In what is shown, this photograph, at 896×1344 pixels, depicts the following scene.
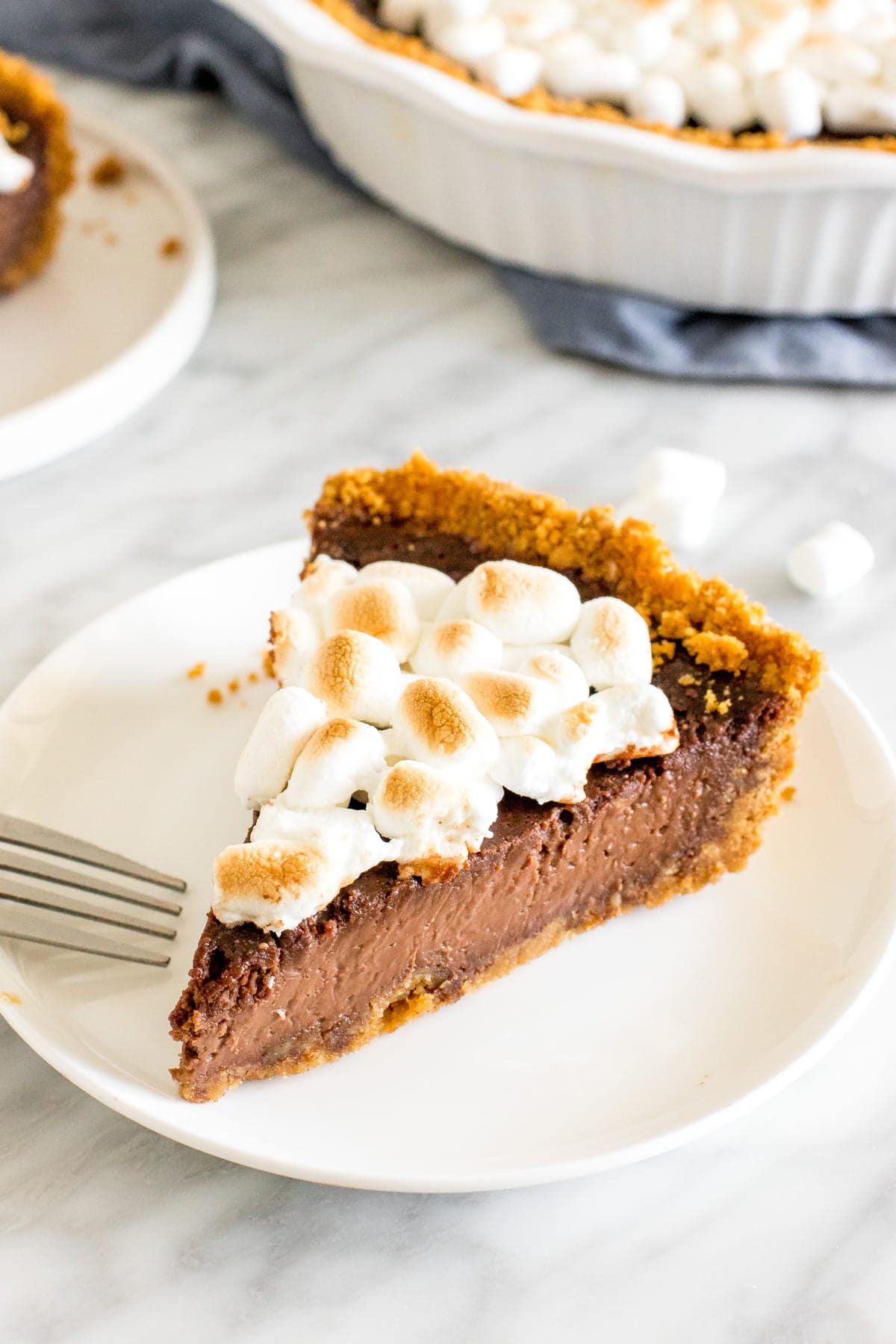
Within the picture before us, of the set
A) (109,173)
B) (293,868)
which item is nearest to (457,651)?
(293,868)

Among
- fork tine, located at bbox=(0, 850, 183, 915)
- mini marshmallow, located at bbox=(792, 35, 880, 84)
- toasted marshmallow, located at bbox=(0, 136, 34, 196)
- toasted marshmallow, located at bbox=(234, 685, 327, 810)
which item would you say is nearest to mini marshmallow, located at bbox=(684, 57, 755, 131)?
mini marshmallow, located at bbox=(792, 35, 880, 84)

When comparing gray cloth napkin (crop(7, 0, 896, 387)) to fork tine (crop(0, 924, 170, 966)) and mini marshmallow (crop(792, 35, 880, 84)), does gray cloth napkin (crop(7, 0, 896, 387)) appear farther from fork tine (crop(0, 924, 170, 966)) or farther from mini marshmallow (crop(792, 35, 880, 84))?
fork tine (crop(0, 924, 170, 966))

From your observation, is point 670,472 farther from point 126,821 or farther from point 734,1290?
point 734,1290

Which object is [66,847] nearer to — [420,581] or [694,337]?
[420,581]

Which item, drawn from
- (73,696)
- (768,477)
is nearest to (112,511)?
(73,696)

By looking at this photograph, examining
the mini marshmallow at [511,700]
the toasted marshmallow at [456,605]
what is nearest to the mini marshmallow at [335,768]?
the mini marshmallow at [511,700]

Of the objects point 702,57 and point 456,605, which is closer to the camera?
point 456,605
